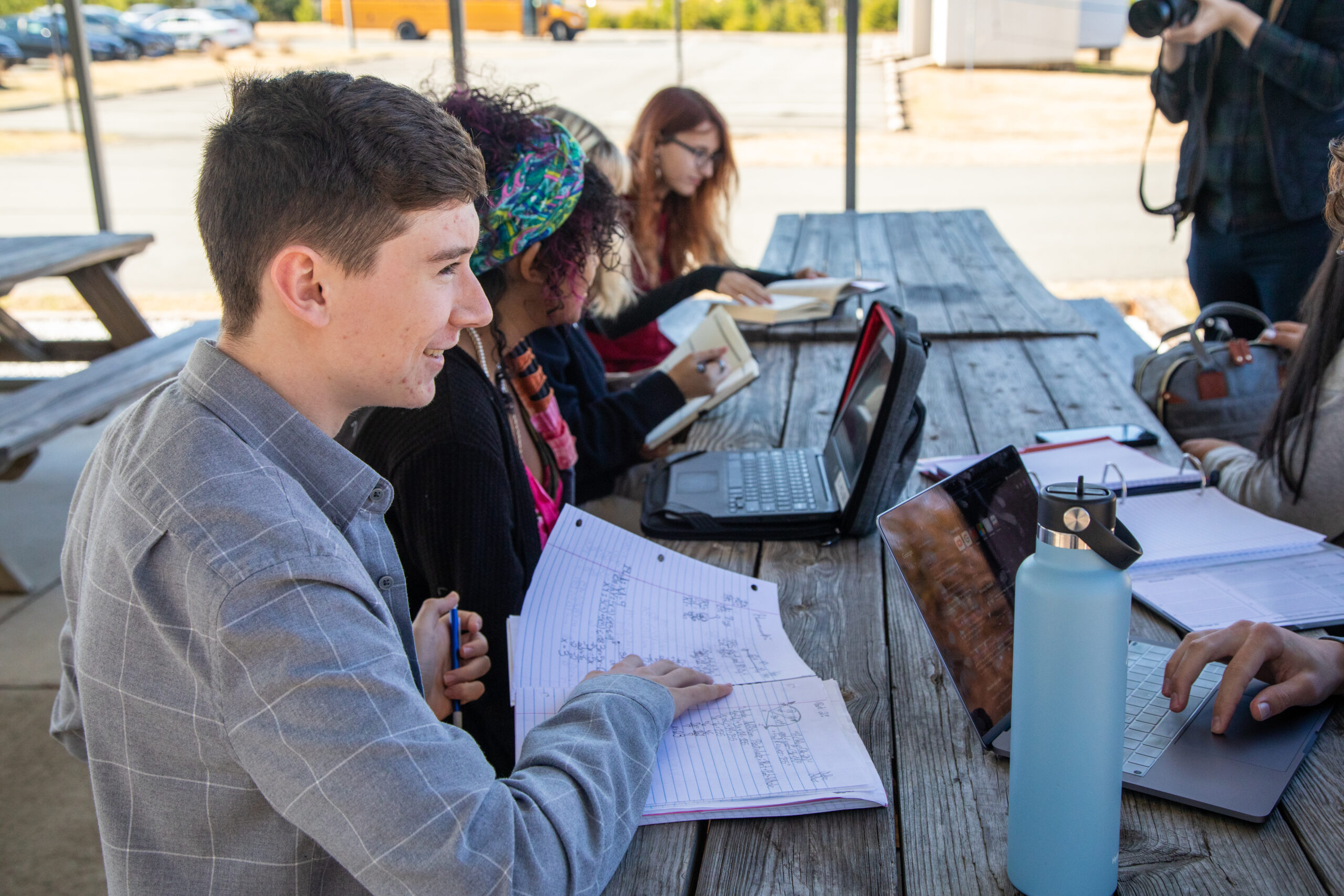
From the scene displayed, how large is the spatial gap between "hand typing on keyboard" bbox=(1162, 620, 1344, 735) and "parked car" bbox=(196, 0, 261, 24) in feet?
39.6

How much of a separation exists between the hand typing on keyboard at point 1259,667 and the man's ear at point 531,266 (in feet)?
3.43

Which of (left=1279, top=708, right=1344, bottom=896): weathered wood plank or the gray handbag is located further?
the gray handbag

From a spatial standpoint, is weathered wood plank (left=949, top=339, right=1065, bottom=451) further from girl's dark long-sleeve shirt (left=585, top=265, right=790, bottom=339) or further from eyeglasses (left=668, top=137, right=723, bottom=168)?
eyeglasses (left=668, top=137, right=723, bottom=168)

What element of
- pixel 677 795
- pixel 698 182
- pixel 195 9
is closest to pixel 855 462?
pixel 677 795

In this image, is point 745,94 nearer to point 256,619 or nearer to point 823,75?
point 823,75

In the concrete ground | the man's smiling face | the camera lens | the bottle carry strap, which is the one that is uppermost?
the camera lens

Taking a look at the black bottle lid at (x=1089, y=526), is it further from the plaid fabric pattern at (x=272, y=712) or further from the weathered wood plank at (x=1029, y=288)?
the weathered wood plank at (x=1029, y=288)

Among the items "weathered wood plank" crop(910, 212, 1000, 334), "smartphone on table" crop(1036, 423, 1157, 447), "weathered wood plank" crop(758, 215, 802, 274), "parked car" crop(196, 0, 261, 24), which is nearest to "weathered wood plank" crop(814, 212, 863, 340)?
"weathered wood plank" crop(758, 215, 802, 274)

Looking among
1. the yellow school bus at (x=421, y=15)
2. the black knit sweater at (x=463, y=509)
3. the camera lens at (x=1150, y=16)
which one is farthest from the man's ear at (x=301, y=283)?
the yellow school bus at (x=421, y=15)

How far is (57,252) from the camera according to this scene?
153 inches

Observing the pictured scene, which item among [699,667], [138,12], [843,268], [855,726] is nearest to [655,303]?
[843,268]

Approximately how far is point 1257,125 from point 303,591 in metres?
2.84

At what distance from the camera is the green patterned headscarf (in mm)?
1501

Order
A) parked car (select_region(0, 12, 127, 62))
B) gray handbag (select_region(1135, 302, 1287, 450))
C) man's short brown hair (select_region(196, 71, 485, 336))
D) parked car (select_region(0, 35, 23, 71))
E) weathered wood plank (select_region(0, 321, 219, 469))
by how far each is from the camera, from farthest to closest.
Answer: parked car (select_region(0, 35, 23, 71)), parked car (select_region(0, 12, 127, 62)), weathered wood plank (select_region(0, 321, 219, 469)), gray handbag (select_region(1135, 302, 1287, 450)), man's short brown hair (select_region(196, 71, 485, 336))
